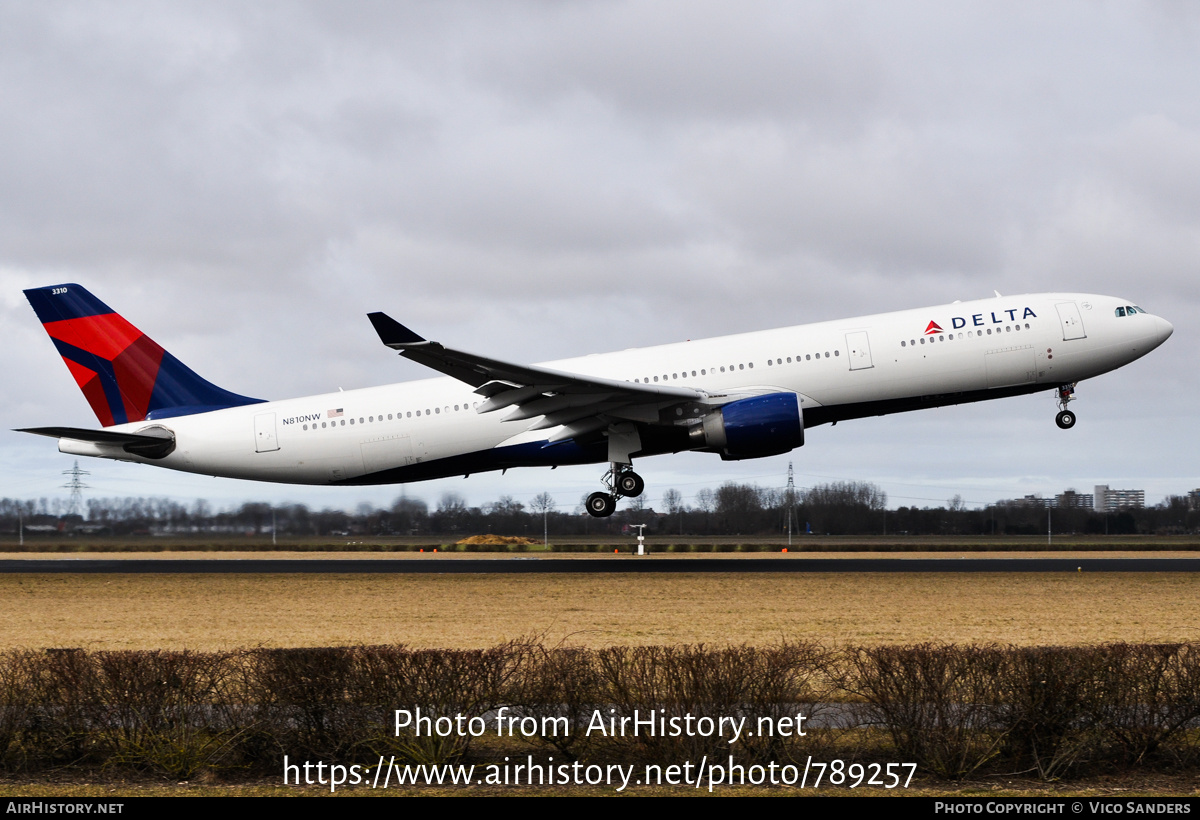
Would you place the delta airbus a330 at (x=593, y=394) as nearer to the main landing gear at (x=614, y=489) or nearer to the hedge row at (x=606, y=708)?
the main landing gear at (x=614, y=489)

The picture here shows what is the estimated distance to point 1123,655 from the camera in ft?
33.0

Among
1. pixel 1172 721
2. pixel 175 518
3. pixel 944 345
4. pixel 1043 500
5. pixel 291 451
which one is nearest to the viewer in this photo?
pixel 1172 721

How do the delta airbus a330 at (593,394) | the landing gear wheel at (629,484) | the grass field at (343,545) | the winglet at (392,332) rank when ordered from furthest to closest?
the grass field at (343,545)
the landing gear wheel at (629,484)
the delta airbus a330 at (593,394)
the winglet at (392,332)

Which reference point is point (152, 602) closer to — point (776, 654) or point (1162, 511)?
point (776, 654)

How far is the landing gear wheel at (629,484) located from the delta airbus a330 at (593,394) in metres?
0.05

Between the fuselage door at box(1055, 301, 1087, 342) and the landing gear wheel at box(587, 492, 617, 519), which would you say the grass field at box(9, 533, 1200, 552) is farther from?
the fuselage door at box(1055, 301, 1087, 342)

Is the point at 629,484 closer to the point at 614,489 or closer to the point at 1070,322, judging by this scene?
the point at 614,489

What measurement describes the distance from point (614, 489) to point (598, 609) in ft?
36.7

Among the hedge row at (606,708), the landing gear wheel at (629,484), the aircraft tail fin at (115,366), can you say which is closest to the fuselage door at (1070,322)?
the landing gear wheel at (629,484)

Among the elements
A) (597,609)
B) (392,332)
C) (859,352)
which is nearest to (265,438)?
(392,332)

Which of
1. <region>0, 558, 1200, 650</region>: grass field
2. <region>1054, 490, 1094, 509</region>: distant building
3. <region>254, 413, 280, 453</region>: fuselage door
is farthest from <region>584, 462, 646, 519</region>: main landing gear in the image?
<region>1054, 490, 1094, 509</region>: distant building

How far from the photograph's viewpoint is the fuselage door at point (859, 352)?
96.7 ft
